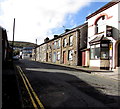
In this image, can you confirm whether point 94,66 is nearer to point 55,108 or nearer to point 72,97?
point 72,97

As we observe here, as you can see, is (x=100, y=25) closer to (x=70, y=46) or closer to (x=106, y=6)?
(x=106, y=6)

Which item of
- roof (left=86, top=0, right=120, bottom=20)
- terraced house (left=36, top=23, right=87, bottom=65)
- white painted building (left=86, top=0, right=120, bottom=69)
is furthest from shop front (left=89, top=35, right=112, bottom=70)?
terraced house (left=36, top=23, right=87, bottom=65)

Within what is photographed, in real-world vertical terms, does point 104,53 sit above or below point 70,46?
below

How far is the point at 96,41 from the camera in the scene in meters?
21.0

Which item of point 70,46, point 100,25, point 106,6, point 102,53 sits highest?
point 106,6

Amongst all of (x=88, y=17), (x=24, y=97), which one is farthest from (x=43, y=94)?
(x=88, y=17)

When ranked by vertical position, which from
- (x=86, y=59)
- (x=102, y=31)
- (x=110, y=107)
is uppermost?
(x=102, y=31)

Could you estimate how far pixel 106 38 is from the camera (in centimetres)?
2017

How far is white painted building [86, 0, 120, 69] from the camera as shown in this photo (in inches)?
750

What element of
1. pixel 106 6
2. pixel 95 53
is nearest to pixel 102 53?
pixel 95 53

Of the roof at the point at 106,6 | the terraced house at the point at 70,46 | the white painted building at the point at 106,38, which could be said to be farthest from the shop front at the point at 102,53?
the terraced house at the point at 70,46

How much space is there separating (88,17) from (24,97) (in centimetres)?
2058

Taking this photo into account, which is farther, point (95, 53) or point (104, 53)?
point (95, 53)

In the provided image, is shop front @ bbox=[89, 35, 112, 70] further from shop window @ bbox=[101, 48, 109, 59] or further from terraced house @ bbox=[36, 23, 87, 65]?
terraced house @ bbox=[36, 23, 87, 65]
